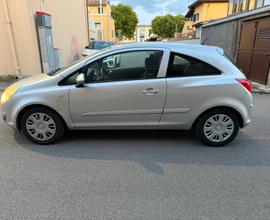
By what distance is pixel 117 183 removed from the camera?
2.83m

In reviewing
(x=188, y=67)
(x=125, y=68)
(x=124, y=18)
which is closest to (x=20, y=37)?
(x=125, y=68)

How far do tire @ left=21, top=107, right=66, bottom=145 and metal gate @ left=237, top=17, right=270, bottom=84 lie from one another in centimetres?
776

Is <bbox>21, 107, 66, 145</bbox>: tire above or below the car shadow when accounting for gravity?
above

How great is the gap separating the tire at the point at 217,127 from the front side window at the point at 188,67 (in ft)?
2.12

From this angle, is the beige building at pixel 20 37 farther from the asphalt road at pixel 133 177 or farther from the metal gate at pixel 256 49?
the metal gate at pixel 256 49

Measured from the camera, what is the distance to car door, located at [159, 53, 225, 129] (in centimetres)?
351

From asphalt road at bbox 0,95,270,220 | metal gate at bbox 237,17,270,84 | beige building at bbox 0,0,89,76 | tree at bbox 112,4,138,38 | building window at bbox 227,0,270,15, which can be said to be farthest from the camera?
tree at bbox 112,4,138,38

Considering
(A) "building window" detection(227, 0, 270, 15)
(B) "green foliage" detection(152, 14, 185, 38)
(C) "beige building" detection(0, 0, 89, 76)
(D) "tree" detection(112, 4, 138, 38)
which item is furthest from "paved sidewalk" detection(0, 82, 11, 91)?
(B) "green foliage" detection(152, 14, 185, 38)

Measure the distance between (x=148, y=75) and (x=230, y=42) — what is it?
30.8ft

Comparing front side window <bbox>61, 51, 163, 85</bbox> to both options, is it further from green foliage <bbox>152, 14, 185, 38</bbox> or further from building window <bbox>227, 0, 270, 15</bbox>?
green foliage <bbox>152, 14, 185, 38</bbox>

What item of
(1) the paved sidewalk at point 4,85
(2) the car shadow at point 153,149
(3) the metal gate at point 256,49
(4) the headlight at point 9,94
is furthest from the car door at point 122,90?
(3) the metal gate at point 256,49

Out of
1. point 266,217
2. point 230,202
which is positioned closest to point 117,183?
point 230,202

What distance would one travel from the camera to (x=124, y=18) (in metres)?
53.4

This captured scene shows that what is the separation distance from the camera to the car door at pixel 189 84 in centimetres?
351
